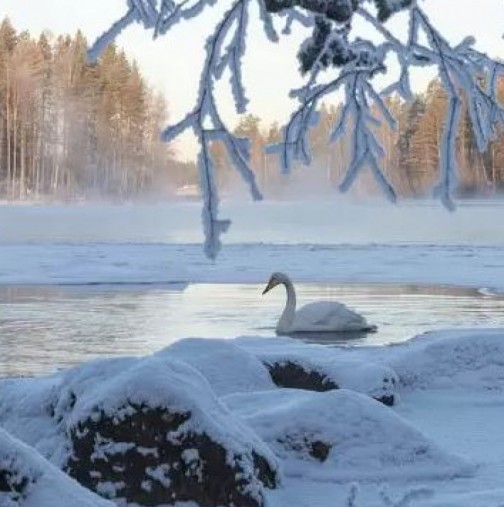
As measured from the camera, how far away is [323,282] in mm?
22047

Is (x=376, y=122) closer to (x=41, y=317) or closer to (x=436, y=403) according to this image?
(x=436, y=403)

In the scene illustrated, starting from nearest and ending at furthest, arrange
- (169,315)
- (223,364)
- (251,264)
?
(223,364), (169,315), (251,264)

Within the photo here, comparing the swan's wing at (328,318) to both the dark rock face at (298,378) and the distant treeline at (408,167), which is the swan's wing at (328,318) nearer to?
the dark rock face at (298,378)

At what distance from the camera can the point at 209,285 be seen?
825 inches

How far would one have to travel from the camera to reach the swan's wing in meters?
13.5

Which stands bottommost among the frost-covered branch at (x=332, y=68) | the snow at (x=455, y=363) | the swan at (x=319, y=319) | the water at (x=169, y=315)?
the water at (x=169, y=315)

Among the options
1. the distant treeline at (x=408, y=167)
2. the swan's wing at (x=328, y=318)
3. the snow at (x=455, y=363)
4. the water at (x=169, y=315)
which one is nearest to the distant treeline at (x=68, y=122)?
the distant treeline at (x=408, y=167)

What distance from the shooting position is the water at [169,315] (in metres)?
11.9

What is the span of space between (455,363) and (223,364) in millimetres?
1978

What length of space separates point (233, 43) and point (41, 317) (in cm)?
1251

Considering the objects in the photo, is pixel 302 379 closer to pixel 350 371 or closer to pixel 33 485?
pixel 350 371

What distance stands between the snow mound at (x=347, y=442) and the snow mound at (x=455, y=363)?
2191 mm

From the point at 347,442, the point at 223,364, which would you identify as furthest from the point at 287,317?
the point at 347,442

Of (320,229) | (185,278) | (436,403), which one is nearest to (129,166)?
(320,229)
